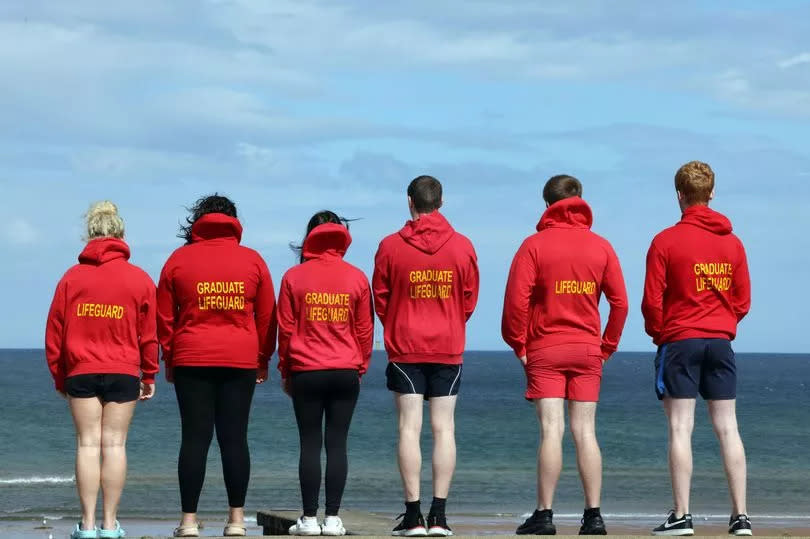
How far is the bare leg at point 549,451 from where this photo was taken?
7.47 metres

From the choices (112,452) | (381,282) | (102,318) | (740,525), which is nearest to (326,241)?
(381,282)

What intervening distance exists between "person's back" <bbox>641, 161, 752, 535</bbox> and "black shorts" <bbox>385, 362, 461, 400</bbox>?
49.7 inches

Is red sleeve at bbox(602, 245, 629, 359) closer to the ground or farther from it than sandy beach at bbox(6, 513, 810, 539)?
farther from it

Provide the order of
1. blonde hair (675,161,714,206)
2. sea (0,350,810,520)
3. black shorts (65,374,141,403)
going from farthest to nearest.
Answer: sea (0,350,810,520)
blonde hair (675,161,714,206)
black shorts (65,374,141,403)

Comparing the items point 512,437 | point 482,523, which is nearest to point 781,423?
point 512,437

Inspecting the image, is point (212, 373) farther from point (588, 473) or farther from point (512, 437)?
point (512, 437)

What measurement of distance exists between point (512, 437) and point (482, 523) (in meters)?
27.6

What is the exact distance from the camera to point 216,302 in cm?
750

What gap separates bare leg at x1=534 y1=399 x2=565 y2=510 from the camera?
7.47 metres

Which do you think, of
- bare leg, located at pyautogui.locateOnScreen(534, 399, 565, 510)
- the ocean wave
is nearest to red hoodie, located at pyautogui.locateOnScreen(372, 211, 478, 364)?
bare leg, located at pyautogui.locateOnScreen(534, 399, 565, 510)

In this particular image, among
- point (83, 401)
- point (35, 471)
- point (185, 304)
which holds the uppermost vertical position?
point (185, 304)

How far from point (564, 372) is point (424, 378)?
843 mm

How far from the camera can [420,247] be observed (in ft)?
24.8

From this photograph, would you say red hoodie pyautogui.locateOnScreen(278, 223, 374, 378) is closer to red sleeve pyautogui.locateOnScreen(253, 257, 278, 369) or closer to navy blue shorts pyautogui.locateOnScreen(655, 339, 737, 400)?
red sleeve pyautogui.locateOnScreen(253, 257, 278, 369)
